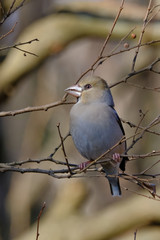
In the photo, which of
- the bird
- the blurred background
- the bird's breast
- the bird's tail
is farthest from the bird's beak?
the blurred background

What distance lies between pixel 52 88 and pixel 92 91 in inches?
411

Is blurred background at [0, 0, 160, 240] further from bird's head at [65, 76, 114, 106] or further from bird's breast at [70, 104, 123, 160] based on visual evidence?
bird's breast at [70, 104, 123, 160]

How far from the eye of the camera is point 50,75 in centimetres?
1833

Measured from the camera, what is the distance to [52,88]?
17.4 meters

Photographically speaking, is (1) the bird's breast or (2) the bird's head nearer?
(1) the bird's breast

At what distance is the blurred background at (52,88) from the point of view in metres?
11.5

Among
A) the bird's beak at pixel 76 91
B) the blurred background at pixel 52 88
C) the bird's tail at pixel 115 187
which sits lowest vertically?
the bird's tail at pixel 115 187

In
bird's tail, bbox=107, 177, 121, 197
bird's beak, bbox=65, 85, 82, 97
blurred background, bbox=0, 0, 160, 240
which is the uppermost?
blurred background, bbox=0, 0, 160, 240

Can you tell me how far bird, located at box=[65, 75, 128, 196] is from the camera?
6.64m

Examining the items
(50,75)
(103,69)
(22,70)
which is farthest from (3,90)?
(103,69)

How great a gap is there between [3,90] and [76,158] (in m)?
5.45

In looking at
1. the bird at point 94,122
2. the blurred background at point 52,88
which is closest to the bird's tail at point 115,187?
the bird at point 94,122

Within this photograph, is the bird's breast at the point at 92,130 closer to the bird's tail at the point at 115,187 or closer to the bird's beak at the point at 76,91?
the bird's beak at the point at 76,91

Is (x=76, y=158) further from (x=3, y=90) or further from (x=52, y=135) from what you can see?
(x=3, y=90)
